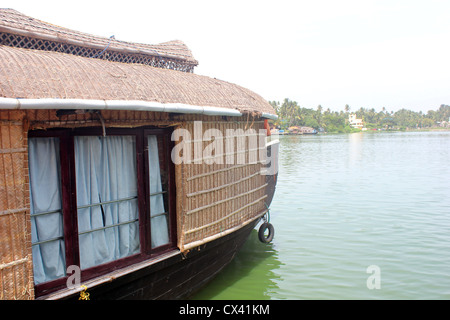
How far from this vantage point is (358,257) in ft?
20.4

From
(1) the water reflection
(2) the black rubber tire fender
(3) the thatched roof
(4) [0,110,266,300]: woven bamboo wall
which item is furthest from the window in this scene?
(2) the black rubber tire fender

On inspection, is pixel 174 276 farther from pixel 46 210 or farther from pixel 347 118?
pixel 347 118

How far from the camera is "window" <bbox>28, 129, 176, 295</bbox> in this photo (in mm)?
2916

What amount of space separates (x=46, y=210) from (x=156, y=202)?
113cm

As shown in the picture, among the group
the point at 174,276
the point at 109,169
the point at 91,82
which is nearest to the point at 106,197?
the point at 109,169

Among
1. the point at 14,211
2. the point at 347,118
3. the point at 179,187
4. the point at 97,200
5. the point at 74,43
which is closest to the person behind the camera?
the point at 14,211

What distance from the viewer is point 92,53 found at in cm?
432

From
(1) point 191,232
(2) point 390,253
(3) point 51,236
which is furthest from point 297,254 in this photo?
(3) point 51,236

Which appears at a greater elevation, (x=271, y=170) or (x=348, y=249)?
(x=271, y=170)

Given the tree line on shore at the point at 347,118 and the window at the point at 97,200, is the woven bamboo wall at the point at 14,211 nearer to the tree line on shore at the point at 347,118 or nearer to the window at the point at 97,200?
the window at the point at 97,200

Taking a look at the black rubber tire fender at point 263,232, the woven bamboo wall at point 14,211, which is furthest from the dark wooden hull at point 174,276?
the black rubber tire fender at point 263,232
